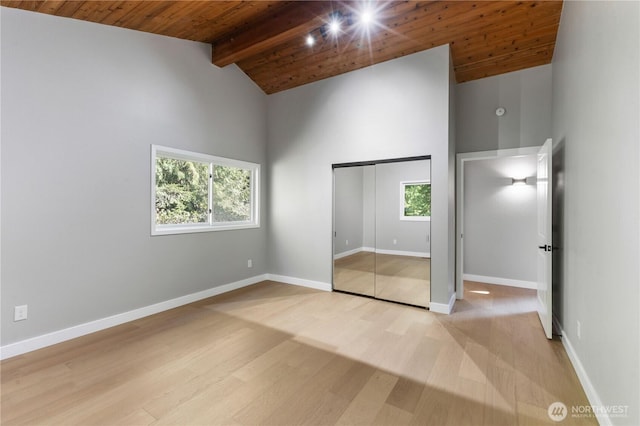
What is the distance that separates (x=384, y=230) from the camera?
13.7 feet

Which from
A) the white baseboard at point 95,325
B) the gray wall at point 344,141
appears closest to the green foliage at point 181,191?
the white baseboard at point 95,325

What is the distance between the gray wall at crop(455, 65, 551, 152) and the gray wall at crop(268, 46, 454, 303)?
0.94 metres

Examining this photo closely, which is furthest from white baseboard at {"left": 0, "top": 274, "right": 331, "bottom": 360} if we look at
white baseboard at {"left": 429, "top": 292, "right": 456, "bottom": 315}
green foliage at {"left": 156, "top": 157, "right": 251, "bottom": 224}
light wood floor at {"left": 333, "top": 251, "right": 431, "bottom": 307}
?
white baseboard at {"left": 429, "top": 292, "right": 456, "bottom": 315}

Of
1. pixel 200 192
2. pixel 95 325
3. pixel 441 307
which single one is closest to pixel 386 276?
pixel 441 307

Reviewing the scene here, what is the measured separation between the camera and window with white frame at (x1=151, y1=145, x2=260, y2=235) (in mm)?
3719

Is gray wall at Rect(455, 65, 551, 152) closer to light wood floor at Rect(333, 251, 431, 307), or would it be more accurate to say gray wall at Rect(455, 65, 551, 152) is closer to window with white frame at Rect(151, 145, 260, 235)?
light wood floor at Rect(333, 251, 431, 307)

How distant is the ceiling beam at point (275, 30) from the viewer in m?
3.18

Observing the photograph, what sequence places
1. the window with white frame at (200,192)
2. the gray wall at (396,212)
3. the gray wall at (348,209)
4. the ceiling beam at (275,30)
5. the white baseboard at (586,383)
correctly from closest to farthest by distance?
the white baseboard at (586,383) < the ceiling beam at (275,30) < the window with white frame at (200,192) < the gray wall at (396,212) < the gray wall at (348,209)

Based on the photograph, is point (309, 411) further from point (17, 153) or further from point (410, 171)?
point (17, 153)

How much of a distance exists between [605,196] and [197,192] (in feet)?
14.2

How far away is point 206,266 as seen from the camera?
4.20 meters

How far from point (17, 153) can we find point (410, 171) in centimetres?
420

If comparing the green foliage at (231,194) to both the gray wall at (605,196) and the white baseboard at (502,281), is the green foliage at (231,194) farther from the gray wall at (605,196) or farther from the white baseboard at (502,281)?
the gray wall at (605,196)

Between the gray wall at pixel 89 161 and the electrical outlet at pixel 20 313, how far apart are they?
0.04 m
